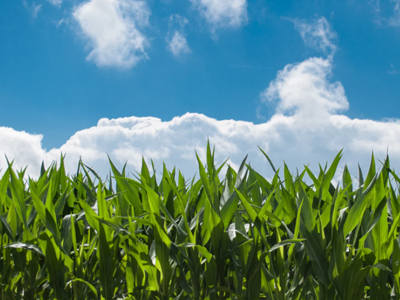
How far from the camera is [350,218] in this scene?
4.02ft

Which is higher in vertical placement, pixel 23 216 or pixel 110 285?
pixel 23 216

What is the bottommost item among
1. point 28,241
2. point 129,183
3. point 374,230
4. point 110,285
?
point 110,285

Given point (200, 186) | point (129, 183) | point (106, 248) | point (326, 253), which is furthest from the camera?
point (200, 186)

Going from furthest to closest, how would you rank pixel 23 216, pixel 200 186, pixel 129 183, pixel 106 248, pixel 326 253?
pixel 200 186 < pixel 129 183 < pixel 23 216 < pixel 106 248 < pixel 326 253

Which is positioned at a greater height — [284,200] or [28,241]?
[284,200]

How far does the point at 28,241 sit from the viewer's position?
1.50 m

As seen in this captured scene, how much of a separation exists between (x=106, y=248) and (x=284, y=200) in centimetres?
69

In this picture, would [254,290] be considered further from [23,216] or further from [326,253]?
[23,216]

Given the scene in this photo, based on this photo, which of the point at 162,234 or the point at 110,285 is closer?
the point at 162,234

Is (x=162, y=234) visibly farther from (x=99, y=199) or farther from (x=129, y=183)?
(x=129, y=183)

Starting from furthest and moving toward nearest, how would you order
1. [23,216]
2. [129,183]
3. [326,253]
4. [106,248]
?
[129,183] < [23,216] < [106,248] < [326,253]

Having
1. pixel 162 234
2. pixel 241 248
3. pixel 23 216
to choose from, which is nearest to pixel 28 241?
pixel 23 216

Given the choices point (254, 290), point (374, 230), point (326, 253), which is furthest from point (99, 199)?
point (374, 230)

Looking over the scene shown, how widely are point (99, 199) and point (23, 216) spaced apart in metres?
0.36
